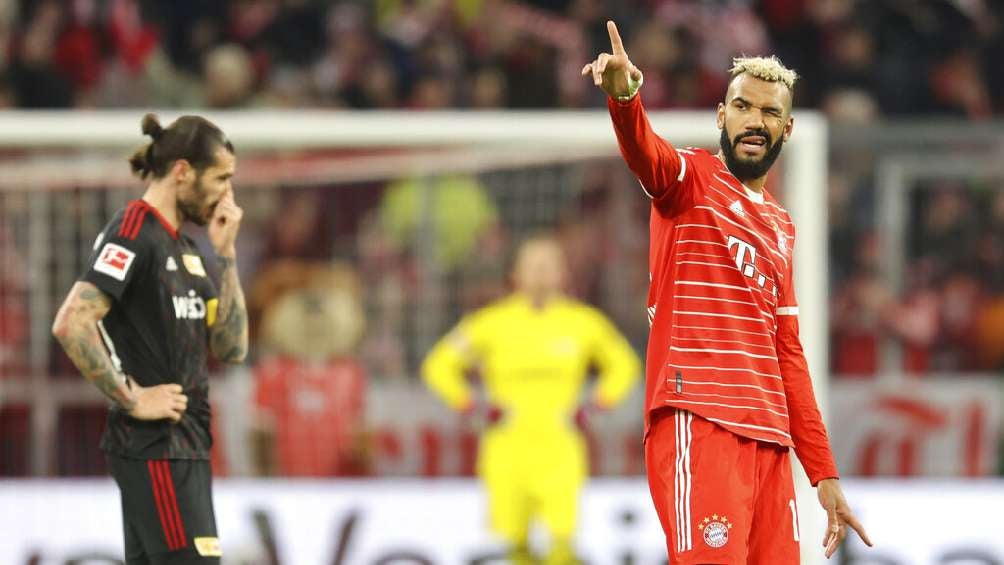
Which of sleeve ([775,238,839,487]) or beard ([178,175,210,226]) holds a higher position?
beard ([178,175,210,226])

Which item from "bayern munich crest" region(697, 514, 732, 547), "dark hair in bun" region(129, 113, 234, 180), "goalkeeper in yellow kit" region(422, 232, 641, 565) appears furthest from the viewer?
"goalkeeper in yellow kit" region(422, 232, 641, 565)

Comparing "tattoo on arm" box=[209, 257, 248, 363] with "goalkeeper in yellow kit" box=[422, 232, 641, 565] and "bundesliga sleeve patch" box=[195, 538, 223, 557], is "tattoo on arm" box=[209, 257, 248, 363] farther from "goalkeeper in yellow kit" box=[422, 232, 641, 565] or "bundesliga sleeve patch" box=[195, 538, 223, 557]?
"goalkeeper in yellow kit" box=[422, 232, 641, 565]

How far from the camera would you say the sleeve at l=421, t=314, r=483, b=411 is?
27.8ft

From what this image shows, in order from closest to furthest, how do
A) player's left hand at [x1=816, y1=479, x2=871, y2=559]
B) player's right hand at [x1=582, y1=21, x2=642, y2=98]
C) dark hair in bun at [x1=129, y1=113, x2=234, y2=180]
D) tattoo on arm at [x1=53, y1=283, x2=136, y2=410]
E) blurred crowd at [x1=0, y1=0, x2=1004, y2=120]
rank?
player's right hand at [x1=582, y1=21, x2=642, y2=98] → player's left hand at [x1=816, y1=479, x2=871, y2=559] → tattoo on arm at [x1=53, y1=283, x2=136, y2=410] → dark hair in bun at [x1=129, y1=113, x2=234, y2=180] → blurred crowd at [x1=0, y1=0, x2=1004, y2=120]

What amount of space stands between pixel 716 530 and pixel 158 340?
1623 mm

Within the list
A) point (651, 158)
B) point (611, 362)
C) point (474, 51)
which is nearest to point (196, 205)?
point (651, 158)

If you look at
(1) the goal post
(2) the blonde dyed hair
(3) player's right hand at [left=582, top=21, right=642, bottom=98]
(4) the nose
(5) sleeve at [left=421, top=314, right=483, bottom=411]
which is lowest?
(5) sleeve at [left=421, top=314, right=483, bottom=411]

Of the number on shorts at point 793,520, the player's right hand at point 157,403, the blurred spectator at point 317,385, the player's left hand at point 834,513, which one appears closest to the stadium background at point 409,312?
the blurred spectator at point 317,385

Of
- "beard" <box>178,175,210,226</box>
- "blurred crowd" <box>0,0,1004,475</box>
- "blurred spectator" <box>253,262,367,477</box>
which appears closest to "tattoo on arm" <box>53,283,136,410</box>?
"beard" <box>178,175,210,226</box>

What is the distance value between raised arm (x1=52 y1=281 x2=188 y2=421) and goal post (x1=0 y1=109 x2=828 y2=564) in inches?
144

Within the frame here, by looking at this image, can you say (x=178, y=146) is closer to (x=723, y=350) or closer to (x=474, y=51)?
(x=723, y=350)

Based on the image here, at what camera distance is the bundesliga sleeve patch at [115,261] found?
4.43m

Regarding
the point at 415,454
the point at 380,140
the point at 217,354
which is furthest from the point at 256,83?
the point at 217,354

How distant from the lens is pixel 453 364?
8523mm
